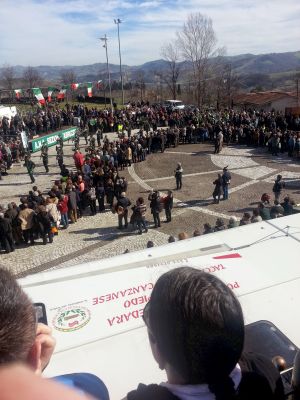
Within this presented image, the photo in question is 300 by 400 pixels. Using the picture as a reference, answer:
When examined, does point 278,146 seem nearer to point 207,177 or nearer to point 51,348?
point 207,177

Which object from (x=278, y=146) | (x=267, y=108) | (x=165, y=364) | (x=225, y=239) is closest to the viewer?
(x=165, y=364)

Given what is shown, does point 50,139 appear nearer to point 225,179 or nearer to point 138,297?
point 225,179

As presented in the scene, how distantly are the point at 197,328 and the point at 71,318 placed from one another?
294 centimetres

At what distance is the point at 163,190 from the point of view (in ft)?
58.6

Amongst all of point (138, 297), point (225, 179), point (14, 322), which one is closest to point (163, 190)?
point (225, 179)

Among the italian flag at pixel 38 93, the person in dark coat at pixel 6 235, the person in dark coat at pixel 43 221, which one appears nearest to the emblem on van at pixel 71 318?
the person in dark coat at pixel 6 235

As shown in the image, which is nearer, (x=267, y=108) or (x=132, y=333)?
(x=132, y=333)

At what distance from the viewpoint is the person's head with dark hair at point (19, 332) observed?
964 mm

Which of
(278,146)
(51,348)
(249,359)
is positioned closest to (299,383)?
(249,359)

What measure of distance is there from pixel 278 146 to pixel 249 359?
2265cm

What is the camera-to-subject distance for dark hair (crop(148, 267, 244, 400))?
1.56 metres

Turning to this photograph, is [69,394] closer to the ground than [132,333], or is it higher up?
higher up

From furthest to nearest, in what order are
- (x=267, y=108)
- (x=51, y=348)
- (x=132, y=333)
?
(x=267, y=108) → (x=132, y=333) → (x=51, y=348)

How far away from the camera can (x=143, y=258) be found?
5336mm
